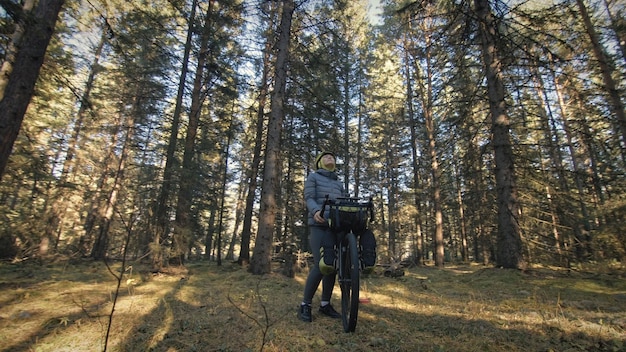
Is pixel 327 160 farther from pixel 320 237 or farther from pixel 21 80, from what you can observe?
pixel 21 80

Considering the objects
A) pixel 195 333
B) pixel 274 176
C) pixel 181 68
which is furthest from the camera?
pixel 181 68

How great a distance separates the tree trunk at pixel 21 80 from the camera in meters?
4.07

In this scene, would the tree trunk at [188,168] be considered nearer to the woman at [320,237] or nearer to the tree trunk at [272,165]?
the tree trunk at [272,165]

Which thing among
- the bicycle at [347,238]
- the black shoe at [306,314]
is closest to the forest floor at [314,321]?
the black shoe at [306,314]

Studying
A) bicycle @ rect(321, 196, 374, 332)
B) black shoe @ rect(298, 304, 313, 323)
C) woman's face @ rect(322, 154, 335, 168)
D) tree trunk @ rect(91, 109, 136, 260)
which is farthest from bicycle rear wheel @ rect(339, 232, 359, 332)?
tree trunk @ rect(91, 109, 136, 260)

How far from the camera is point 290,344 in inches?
104

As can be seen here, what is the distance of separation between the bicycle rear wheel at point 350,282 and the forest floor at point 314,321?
0.54 ft

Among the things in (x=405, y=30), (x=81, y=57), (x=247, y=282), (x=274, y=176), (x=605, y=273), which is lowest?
(x=247, y=282)

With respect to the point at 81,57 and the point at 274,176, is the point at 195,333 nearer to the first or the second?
the point at 274,176

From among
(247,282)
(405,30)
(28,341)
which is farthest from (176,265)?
(405,30)

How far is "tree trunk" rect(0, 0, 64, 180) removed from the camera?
407 centimetres

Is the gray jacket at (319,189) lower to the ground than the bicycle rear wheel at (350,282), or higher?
higher

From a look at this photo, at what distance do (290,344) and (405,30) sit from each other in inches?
737

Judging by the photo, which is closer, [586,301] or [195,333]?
[195,333]
